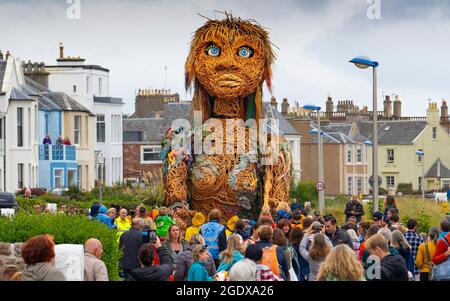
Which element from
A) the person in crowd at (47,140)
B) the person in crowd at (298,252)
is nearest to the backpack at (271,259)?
the person in crowd at (298,252)

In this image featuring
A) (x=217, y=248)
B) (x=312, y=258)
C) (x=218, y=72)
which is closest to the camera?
(x=312, y=258)

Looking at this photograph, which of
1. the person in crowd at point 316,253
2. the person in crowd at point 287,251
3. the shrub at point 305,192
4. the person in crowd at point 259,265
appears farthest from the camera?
the shrub at point 305,192

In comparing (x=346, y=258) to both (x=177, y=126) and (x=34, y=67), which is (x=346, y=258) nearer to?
(x=177, y=126)

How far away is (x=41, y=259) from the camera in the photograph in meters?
16.1

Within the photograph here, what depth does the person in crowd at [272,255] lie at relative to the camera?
19.3m

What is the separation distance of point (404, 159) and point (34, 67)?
32.8m

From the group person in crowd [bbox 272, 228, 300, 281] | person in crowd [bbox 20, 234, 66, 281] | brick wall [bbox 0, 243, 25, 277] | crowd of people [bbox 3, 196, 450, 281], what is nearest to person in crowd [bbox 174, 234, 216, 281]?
crowd of people [bbox 3, 196, 450, 281]

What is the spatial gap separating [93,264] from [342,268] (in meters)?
3.25

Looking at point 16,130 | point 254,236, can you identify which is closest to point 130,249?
point 254,236

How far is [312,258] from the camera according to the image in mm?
20266

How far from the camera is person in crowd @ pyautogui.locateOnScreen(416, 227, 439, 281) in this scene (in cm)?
2230

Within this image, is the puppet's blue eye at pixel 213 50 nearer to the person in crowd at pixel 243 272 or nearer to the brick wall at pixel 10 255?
the brick wall at pixel 10 255

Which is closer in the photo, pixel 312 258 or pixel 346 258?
pixel 346 258
